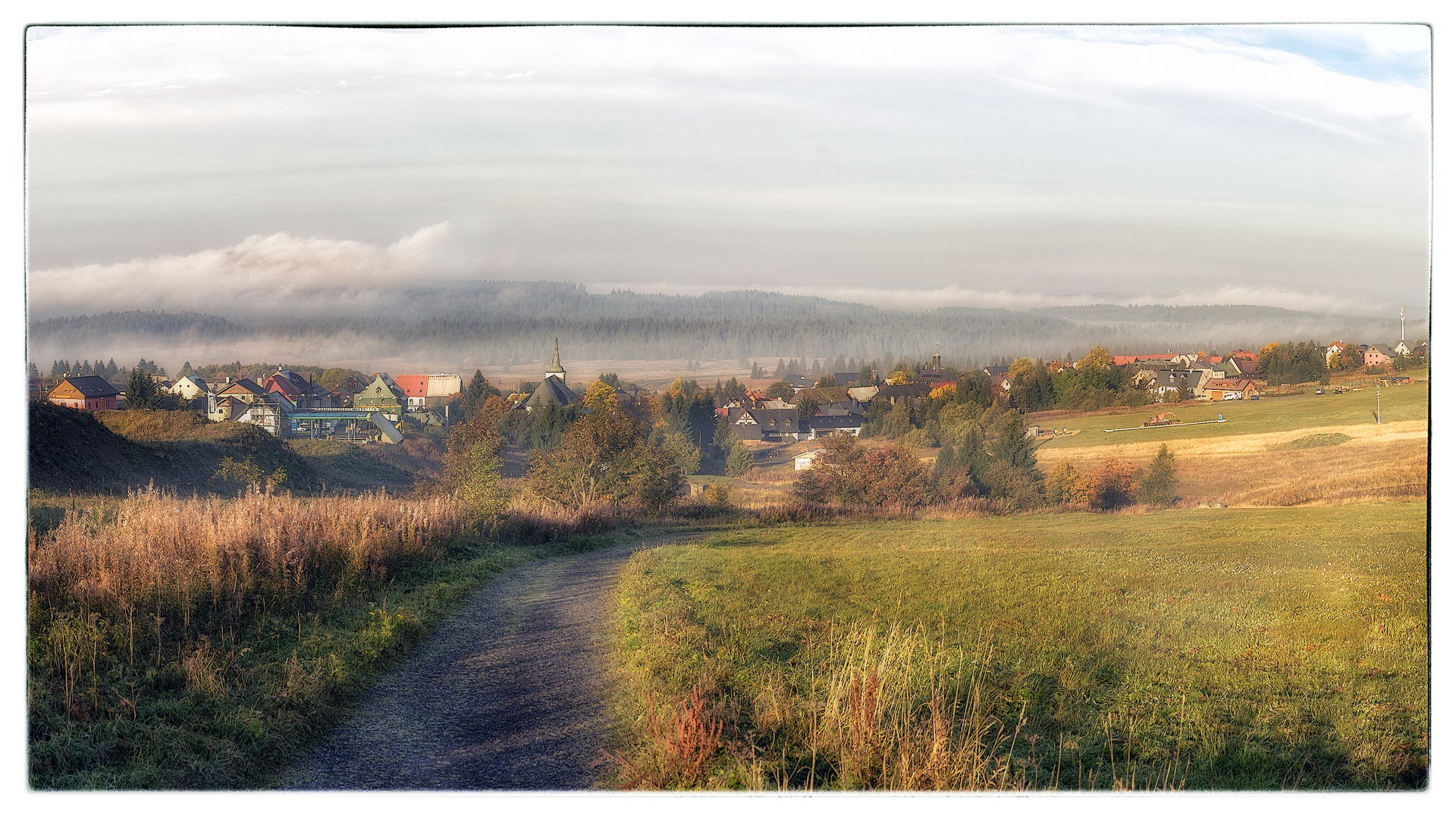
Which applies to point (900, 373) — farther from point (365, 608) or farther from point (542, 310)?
point (365, 608)

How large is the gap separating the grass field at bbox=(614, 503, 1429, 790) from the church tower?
2.85m

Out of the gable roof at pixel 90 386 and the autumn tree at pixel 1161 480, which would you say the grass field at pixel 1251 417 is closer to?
the autumn tree at pixel 1161 480

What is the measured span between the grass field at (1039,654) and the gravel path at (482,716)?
43cm

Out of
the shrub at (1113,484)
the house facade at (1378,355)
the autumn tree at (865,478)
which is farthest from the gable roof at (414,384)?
the house facade at (1378,355)

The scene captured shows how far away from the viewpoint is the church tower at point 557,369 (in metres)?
11.0

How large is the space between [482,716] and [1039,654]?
543 cm

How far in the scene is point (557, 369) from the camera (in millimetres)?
11172

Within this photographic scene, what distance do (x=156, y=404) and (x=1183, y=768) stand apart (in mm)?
11949

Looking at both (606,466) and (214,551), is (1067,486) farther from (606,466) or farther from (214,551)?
(214,551)

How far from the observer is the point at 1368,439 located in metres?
10.6

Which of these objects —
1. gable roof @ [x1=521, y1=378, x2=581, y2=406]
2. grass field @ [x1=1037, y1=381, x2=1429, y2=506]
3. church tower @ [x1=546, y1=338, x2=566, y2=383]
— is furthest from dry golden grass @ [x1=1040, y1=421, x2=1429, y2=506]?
church tower @ [x1=546, y1=338, x2=566, y2=383]

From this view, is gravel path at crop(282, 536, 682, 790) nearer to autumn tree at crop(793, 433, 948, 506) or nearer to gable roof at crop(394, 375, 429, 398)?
gable roof at crop(394, 375, 429, 398)

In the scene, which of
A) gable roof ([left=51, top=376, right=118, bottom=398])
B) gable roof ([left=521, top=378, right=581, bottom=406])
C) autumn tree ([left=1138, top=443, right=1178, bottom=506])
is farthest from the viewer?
autumn tree ([left=1138, top=443, right=1178, bottom=506])

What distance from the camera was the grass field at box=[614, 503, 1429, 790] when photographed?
6.46 metres
